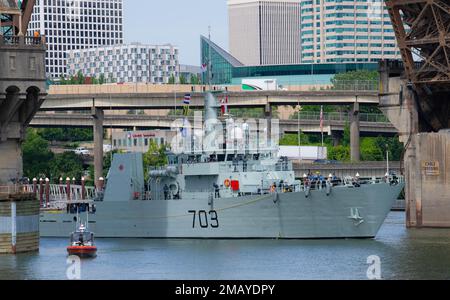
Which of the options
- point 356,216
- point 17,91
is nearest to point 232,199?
point 356,216

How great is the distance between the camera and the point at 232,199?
7481 cm

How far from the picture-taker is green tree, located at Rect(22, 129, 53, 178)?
415 feet

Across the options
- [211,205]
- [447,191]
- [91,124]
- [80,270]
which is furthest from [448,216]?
[91,124]

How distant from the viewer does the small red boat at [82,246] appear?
6719cm

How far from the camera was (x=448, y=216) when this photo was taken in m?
81.6

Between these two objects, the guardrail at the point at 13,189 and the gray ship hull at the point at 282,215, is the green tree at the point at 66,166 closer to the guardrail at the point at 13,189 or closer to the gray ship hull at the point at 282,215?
the gray ship hull at the point at 282,215

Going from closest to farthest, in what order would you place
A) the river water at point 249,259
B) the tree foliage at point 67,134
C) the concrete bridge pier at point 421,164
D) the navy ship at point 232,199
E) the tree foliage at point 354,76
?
the river water at point 249,259, the navy ship at point 232,199, the concrete bridge pier at point 421,164, the tree foliage at point 67,134, the tree foliage at point 354,76

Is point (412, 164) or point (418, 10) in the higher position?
point (418, 10)

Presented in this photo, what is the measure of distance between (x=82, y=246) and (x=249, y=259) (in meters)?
9.40

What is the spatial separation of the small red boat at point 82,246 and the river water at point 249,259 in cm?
Answer: 62

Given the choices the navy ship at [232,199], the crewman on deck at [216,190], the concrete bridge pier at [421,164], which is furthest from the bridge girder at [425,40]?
the crewman on deck at [216,190]

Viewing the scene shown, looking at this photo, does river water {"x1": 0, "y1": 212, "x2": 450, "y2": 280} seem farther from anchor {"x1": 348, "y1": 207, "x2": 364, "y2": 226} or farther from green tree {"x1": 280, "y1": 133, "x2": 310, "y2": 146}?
green tree {"x1": 280, "y1": 133, "x2": 310, "y2": 146}
